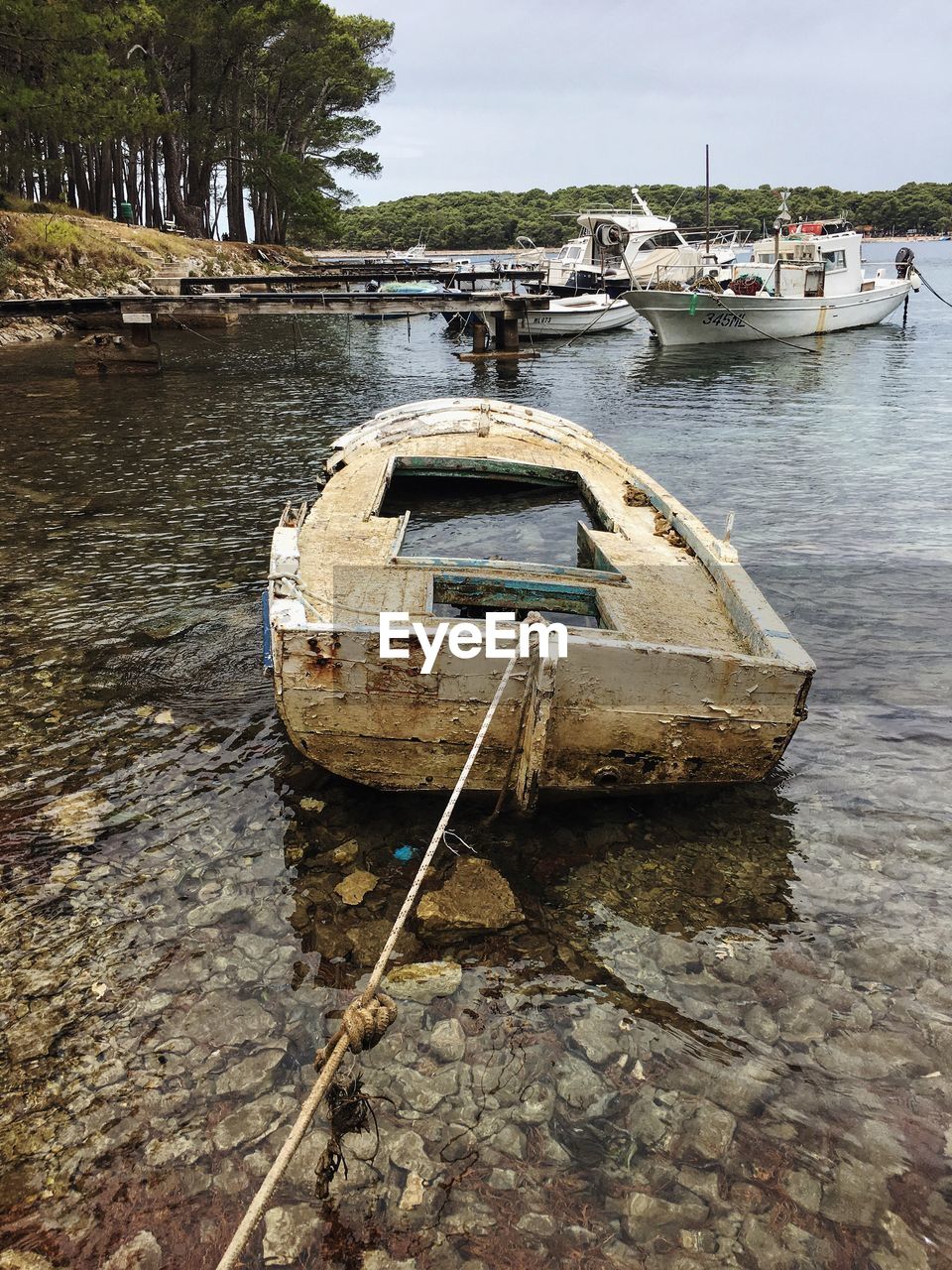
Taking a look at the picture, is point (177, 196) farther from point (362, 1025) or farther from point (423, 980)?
point (362, 1025)

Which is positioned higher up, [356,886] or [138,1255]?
[356,886]

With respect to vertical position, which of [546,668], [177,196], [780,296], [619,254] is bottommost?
[546,668]


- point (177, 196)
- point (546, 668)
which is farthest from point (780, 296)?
point (546, 668)

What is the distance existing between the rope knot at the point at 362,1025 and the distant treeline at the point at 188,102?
105 ft

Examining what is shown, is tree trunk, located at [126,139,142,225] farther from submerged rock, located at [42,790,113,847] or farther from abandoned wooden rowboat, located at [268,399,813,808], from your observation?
submerged rock, located at [42,790,113,847]

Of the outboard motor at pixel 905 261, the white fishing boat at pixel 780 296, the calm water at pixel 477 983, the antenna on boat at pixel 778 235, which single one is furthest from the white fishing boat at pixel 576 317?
the calm water at pixel 477 983

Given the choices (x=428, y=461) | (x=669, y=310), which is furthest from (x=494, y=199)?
(x=428, y=461)

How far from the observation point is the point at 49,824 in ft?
16.0

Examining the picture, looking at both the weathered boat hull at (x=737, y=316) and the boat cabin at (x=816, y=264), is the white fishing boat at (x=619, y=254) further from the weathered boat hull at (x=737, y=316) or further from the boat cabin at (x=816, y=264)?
the weathered boat hull at (x=737, y=316)

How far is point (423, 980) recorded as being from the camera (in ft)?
12.8

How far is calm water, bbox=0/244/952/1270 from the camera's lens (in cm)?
296

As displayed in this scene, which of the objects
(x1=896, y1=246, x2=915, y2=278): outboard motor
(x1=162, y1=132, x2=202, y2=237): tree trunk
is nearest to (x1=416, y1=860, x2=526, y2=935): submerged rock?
(x1=896, y1=246, x2=915, y2=278): outboard motor

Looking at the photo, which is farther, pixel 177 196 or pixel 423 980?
pixel 177 196

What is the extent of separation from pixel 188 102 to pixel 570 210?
318 feet
